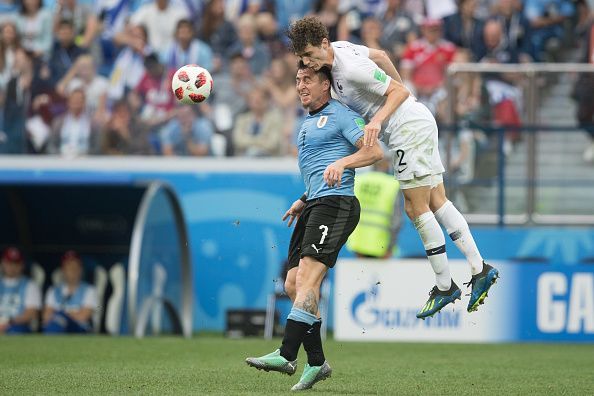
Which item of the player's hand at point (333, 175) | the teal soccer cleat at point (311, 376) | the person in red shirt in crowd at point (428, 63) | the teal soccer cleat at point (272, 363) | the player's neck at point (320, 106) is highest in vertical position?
the person in red shirt in crowd at point (428, 63)

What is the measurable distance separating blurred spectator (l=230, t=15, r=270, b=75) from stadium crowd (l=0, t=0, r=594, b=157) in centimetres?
2

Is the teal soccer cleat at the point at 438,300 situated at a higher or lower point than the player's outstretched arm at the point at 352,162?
lower

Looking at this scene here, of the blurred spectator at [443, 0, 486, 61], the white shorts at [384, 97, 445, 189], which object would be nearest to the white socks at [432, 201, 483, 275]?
the white shorts at [384, 97, 445, 189]

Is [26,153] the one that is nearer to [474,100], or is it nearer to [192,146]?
[192,146]

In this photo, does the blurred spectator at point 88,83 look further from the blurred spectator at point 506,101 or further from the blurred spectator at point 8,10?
the blurred spectator at point 506,101

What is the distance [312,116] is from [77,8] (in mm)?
11266

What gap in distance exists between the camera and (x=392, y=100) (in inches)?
342

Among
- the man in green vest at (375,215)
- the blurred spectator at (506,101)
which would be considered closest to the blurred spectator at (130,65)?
the man in green vest at (375,215)

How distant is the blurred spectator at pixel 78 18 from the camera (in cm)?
1855

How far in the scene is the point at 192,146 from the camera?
56.6 feet

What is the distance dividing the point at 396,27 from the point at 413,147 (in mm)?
8729

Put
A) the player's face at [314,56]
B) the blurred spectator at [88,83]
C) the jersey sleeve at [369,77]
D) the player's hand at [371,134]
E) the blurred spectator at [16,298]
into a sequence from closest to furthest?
the player's hand at [371,134] → the player's face at [314,56] → the jersey sleeve at [369,77] → the blurred spectator at [16,298] → the blurred spectator at [88,83]

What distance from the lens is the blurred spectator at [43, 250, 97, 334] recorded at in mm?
16828

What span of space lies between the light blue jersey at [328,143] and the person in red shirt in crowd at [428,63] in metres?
7.61
